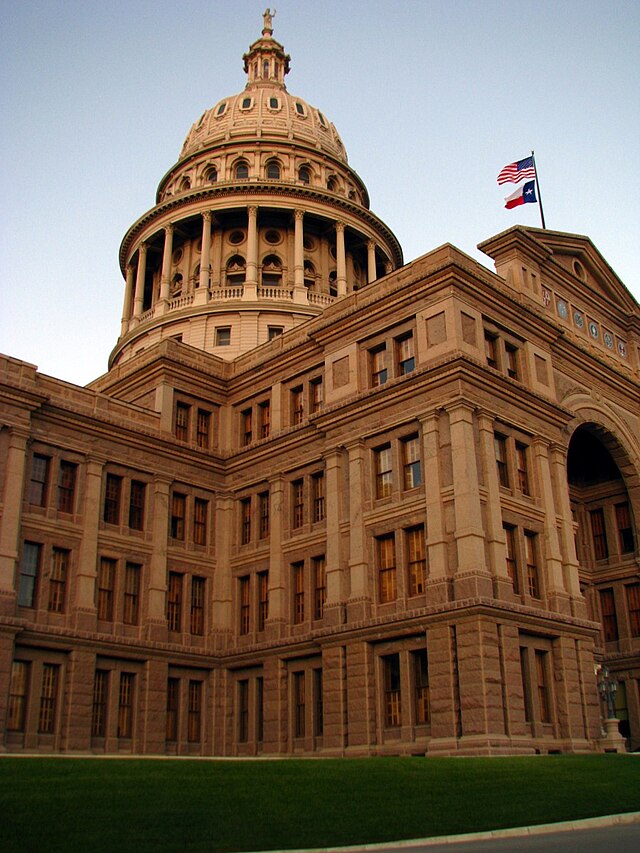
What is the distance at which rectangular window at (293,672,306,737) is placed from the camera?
38594 millimetres

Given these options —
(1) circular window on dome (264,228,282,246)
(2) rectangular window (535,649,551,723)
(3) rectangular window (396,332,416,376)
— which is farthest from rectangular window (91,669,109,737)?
(1) circular window on dome (264,228,282,246)

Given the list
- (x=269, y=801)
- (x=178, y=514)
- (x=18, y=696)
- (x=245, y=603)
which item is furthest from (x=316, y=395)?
(x=269, y=801)

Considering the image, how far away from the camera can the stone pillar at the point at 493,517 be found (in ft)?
112

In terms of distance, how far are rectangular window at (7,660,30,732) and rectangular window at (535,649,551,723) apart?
18973 millimetres

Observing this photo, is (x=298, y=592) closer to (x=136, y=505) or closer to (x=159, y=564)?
(x=159, y=564)

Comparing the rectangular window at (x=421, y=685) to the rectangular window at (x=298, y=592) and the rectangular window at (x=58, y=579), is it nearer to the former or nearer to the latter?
the rectangular window at (x=298, y=592)

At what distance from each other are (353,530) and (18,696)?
14.1 meters

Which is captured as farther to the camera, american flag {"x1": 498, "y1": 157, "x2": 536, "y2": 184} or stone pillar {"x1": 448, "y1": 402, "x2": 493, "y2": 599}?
american flag {"x1": 498, "y1": 157, "x2": 536, "y2": 184}

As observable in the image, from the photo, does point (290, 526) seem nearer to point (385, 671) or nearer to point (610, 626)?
point (385, 671)

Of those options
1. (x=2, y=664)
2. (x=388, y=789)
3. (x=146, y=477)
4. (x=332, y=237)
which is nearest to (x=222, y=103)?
(x=332, y=237)

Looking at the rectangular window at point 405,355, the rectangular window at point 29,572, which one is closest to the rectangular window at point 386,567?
the rectangular window at point 405,355

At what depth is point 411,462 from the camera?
37.5 meters

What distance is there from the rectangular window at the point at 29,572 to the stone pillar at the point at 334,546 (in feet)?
37.8

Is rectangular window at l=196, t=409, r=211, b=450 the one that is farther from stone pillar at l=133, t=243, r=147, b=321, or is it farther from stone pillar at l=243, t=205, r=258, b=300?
stone pillar at l=133, t=243, r=147, b=321
